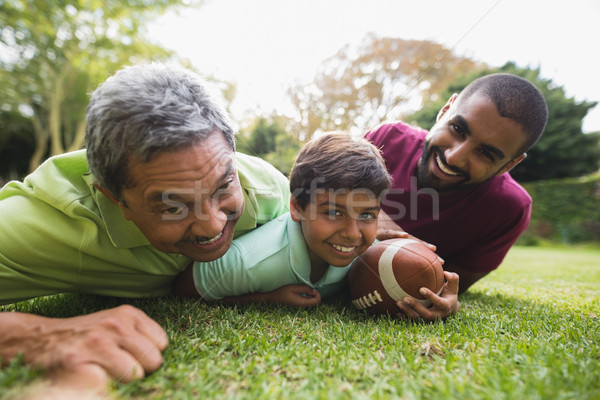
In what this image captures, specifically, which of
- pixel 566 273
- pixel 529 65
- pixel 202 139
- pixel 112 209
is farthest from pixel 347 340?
pixel 529 65

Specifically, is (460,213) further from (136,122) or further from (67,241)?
(67,241)

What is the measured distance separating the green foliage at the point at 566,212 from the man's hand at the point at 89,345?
1798 cm

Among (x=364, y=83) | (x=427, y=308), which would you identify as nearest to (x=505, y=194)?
(x=427, y=308)

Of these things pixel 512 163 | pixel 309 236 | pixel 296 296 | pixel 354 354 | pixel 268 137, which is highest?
pixel 512 163

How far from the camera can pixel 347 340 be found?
1912mm

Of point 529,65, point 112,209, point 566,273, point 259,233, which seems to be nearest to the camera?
point 112,209

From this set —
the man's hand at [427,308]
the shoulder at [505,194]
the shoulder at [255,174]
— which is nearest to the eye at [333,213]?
the shoulder at [255,174]

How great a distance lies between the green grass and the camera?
4.39 feet

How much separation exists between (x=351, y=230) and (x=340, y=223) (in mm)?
89

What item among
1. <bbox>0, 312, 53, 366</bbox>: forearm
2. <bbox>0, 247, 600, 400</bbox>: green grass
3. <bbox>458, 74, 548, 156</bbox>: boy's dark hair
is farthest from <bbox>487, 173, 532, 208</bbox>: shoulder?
<bbox>0, 312, 53, 366</bbox>: forearm

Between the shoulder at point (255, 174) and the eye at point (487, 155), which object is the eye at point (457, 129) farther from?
the shoulder at point (255, 174)

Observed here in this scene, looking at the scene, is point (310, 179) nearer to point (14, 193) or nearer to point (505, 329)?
point (505, 329)

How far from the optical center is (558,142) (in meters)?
18.3

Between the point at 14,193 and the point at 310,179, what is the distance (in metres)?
1.87
